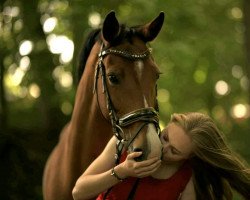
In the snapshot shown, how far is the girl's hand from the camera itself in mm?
3115

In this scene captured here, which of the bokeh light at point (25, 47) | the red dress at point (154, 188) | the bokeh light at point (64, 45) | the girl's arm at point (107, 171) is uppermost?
the bokeh light at point (64, 45)

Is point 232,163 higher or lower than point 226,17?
lower

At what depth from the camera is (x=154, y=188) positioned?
138 inches

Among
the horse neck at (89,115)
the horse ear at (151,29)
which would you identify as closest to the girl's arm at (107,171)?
the horse neck at (89,115)

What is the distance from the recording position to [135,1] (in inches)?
298

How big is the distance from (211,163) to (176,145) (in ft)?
1.05

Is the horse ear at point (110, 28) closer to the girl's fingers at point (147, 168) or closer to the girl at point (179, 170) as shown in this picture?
the girl at point (179, 170)

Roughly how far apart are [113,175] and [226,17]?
867 cm

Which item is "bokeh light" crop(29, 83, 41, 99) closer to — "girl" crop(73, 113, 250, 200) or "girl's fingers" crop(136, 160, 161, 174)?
"girl" crop(73, 113, 250, 200)

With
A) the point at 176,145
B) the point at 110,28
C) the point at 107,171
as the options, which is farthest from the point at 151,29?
the point at 107,171

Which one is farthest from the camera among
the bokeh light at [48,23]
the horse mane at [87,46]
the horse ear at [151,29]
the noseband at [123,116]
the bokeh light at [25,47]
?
the bokeh light at [48,23]

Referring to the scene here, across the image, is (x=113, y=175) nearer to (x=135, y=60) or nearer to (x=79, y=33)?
(x=135, y=60)

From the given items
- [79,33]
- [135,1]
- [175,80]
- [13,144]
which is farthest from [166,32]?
[13,144]

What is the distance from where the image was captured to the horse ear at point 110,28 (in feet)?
13.3
